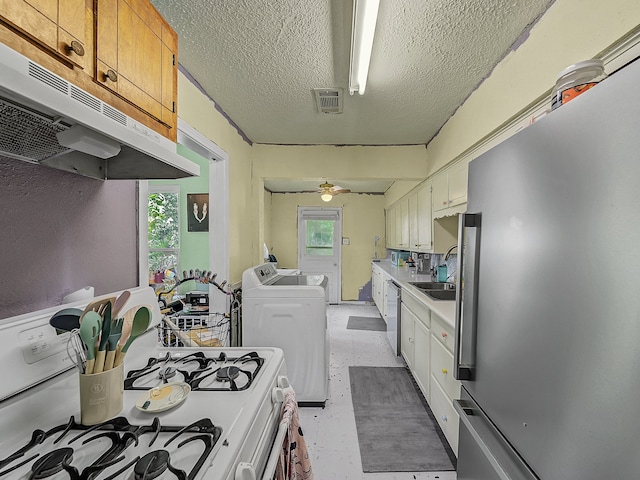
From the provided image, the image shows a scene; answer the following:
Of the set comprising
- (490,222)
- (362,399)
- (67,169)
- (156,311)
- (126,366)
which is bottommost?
(362,399)

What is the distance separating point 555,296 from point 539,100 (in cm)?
111

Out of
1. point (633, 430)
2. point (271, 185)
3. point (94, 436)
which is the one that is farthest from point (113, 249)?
point (271, 185)

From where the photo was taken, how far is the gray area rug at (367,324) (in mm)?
4328

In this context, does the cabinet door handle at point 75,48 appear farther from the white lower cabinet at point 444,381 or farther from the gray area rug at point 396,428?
the gray area rug at point 396,428

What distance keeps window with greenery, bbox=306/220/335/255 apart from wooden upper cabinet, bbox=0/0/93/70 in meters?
5.23

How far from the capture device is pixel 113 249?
118cm

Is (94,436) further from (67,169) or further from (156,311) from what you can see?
(67,169)

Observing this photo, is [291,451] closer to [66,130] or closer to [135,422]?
[135,422]

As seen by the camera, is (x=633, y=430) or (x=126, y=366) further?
(x=126, y=366)

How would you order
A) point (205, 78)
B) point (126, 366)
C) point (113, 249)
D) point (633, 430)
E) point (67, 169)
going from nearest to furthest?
point (633, 430), point (67, 169), point (126, 366), point (113, 249), point (205, 78)

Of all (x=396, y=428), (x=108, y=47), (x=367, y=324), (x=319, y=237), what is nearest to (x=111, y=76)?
(x=108, y=47)

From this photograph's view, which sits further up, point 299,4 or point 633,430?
point 299,4

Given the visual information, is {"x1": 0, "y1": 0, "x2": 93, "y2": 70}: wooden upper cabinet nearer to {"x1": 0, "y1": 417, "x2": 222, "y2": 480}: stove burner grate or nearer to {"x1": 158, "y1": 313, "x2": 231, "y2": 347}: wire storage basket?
{"x1": 0, "y1": 417, "x2": 222, "y2": 480}: stove burner grate

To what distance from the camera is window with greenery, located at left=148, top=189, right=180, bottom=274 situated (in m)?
3.67
